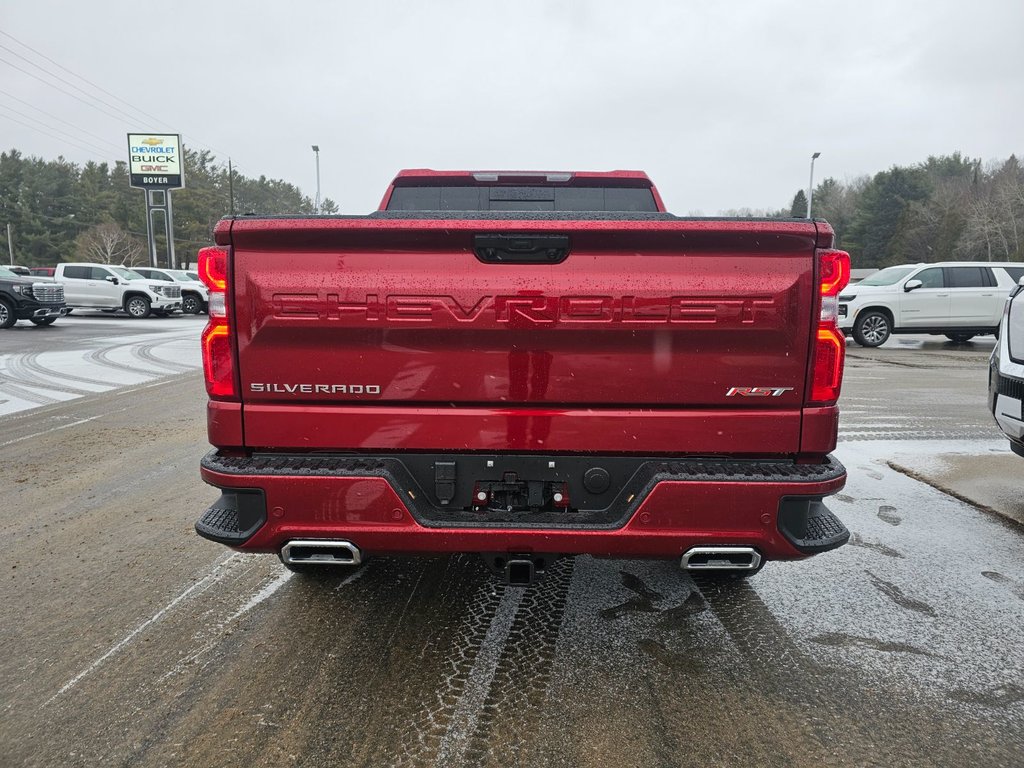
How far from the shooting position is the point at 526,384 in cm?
236

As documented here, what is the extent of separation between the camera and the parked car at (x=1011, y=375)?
440cm

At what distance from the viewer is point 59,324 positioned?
20.6m

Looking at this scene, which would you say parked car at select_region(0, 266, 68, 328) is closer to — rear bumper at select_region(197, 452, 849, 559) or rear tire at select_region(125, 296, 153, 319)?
rear tire at select_region(125, 296, 153, 319)

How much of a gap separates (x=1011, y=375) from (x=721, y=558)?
132 inches

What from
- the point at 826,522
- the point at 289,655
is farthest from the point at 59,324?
the point at 826,522

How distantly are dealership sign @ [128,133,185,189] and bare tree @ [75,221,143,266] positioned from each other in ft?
76.5

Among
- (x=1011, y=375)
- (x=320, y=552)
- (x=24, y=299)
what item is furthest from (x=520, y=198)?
(x=24, y=299)

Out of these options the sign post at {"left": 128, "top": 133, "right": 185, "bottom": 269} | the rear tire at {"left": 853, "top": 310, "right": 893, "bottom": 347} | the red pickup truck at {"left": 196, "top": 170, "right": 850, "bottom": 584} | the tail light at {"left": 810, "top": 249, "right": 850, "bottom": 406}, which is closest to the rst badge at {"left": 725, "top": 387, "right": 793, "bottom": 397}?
the red pickup truck at {"left": 196, "top": 170, "right": 850, "bottom": 584}

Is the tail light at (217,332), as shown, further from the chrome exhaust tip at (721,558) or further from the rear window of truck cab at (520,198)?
the rear window of truck cab at (520,198)

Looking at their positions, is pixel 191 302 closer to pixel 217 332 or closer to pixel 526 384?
pixel 217 332

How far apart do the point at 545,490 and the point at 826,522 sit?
3.51 ft

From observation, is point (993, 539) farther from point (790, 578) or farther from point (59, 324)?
point (59, 324)

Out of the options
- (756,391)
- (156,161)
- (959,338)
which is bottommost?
(959,338)

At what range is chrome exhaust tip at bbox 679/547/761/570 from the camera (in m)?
2.39
